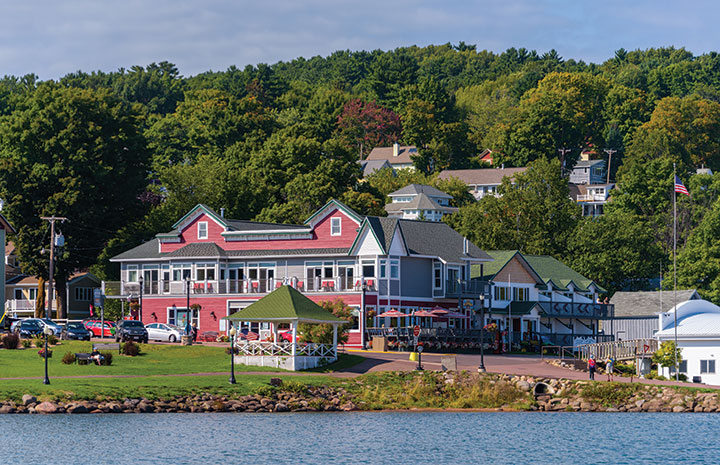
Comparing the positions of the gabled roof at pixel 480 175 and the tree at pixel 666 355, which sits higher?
the gabled roof at pixel 480 175

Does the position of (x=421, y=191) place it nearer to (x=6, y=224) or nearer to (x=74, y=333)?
(x=6, y=224)

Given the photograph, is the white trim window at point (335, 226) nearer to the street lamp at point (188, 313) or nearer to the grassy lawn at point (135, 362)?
the street lamp at point (188, 313)

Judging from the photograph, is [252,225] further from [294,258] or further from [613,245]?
[613,245]

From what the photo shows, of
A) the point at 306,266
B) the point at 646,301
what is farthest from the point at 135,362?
the point at 646,301

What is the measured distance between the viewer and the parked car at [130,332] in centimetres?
8379

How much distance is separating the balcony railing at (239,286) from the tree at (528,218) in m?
35.6

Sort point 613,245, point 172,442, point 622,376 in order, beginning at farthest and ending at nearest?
point 613,245
point 622,376
point 172,442

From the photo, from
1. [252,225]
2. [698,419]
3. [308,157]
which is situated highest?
[308,157]

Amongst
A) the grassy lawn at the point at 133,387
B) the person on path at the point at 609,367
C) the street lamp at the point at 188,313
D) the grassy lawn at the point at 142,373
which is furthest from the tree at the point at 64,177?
the person on path at the point at 609,367

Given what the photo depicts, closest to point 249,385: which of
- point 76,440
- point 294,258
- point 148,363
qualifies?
point 148,363

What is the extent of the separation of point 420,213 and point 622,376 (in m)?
83.1

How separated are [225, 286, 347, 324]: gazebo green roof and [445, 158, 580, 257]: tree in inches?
2084

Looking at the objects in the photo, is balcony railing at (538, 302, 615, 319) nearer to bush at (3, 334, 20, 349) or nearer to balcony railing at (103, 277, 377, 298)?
balcony railing at (103, 277, 377, 298)

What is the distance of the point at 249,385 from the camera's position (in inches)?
2596
